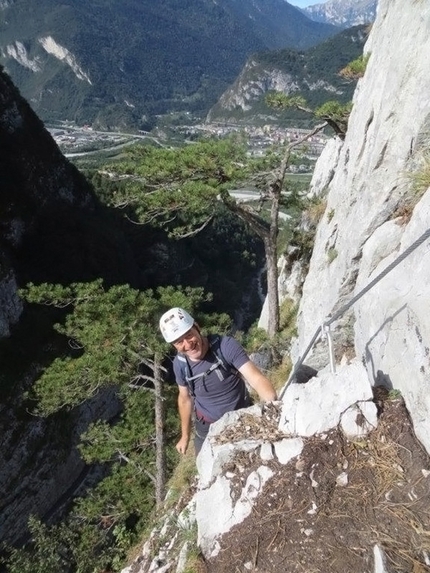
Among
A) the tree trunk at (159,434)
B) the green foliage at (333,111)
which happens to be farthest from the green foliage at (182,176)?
the tree trunk at (159,434)

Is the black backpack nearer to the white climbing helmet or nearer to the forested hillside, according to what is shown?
the white climbing helmet

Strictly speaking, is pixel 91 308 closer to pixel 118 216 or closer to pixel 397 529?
pixel 397 529

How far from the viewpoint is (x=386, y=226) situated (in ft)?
23.2

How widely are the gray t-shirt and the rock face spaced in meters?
1.51

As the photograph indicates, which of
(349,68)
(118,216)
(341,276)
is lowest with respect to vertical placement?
(118,216)

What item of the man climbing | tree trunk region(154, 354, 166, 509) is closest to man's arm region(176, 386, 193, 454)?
the man climbing

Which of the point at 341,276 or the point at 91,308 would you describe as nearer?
the point at 341,276

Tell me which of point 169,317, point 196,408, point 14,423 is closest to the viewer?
point 169,317

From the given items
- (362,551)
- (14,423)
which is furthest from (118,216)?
(362,551)

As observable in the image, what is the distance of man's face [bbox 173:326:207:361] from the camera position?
5.04 metres

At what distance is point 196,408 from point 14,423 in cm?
2440

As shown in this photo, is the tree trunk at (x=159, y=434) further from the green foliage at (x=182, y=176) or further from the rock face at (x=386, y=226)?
the rock face at (x=386, y=226)

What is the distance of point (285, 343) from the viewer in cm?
1267

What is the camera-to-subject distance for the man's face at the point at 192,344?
5.04 meters
